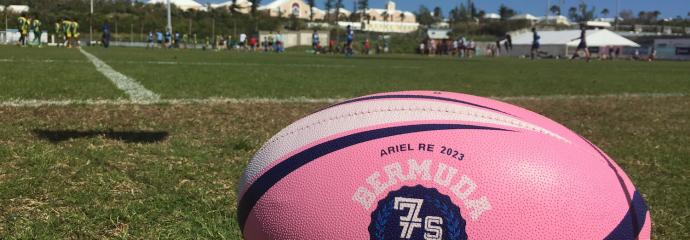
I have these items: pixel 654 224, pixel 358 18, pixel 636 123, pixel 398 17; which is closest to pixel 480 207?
pixel 654 224

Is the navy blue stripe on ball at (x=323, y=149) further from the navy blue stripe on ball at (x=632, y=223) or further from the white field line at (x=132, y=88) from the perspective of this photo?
the white field line at (x=132, y=88)

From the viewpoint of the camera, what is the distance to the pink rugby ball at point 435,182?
5.62ft

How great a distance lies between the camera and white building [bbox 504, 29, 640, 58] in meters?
59.7

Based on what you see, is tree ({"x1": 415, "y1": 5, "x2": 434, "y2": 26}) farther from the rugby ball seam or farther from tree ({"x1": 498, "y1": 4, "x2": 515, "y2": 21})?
the rugby ball seam

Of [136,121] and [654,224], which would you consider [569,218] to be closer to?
[654,224]

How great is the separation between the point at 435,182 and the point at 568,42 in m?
63.5

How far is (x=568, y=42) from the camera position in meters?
61.2

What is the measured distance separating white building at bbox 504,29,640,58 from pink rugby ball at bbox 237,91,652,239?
57.8 m

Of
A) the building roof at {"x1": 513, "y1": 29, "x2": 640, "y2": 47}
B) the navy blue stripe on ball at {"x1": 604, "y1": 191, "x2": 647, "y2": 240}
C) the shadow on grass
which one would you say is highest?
the building roof at {"x1": 513, "y1": 29, "x2": 640, "y2": 47}

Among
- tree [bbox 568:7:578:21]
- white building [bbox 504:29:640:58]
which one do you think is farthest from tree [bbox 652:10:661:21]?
white building [bbox 504:29:640:58]

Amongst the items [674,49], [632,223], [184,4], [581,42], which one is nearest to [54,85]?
[632,223]

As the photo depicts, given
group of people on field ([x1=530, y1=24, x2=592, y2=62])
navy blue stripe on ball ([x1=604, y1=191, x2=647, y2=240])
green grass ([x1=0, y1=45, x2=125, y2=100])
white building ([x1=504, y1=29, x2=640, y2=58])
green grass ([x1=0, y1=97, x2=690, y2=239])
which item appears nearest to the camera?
navy blue stripe on ball ([x1=604, y1=191, x2=647, y2=240])

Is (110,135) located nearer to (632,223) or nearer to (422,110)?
(422,110)

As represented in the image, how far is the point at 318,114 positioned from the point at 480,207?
2.26 ft
